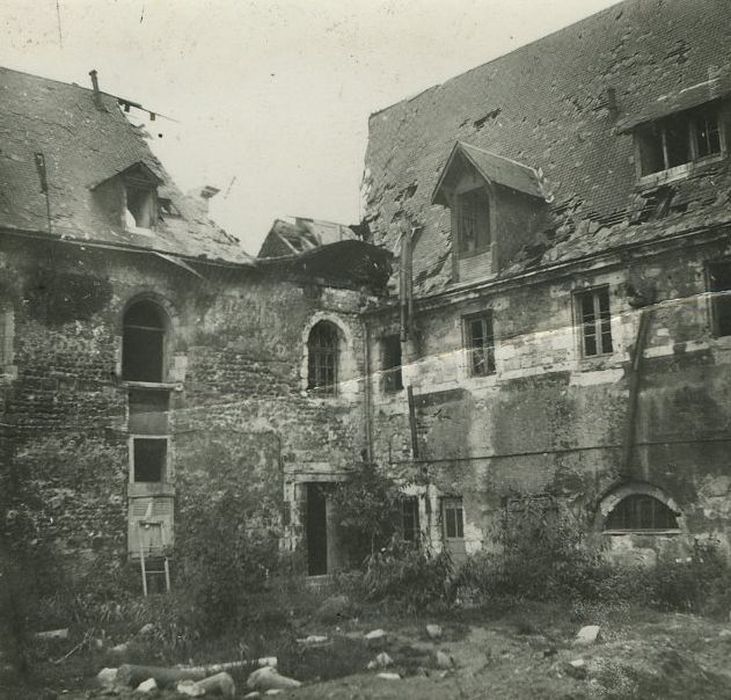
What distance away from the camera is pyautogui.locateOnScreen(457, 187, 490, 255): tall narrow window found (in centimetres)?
1584

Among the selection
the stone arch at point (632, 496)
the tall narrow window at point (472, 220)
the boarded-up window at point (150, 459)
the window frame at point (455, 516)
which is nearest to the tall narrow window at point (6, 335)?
the boarded-up window at point (150, 459)

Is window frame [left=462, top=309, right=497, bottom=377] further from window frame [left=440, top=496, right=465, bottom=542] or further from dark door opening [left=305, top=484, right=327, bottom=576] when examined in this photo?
dark door opening [left=305, top=484, right=327, bottom=576]

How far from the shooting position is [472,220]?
16.0 m

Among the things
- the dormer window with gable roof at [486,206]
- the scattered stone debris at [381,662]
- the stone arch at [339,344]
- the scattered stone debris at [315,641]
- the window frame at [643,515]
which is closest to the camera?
the scattered stone debris at [381,662]

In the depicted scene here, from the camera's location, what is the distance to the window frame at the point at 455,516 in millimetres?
15148

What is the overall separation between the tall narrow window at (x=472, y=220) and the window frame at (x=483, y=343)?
1320 mm

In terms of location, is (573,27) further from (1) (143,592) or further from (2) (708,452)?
(1) (143,592)

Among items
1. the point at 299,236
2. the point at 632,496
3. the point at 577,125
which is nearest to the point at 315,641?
the point at 632,496

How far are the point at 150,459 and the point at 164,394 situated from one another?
45.1 inches

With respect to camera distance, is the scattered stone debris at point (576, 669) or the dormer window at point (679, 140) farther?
the dormer window at point (679, 140)

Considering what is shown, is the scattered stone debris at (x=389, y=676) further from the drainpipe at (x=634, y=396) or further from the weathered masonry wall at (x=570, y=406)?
the drainpipe at (x=634, y=396)

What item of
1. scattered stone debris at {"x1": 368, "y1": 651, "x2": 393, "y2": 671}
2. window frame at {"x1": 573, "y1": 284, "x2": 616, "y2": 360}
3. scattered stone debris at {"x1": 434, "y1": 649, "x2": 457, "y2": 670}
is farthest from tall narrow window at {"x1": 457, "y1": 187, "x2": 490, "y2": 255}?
scattered stone debris at {"x1": 368, "y1": 651, "x2": 393, "y2": 671}

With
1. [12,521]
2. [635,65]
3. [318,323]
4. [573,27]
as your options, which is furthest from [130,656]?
[573,27]

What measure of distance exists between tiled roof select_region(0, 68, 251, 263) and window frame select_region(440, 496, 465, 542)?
5.87 m
